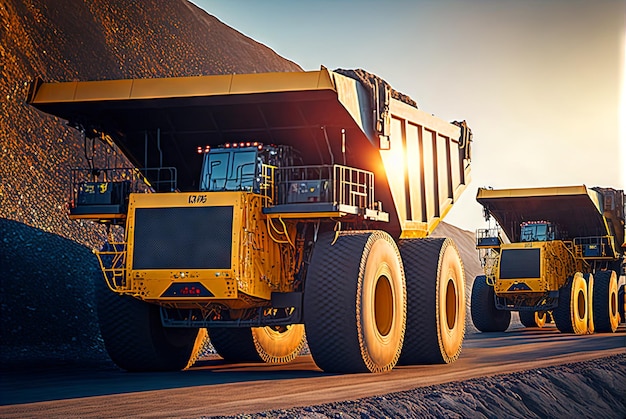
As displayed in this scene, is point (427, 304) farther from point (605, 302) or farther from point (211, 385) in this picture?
point (605, 302)

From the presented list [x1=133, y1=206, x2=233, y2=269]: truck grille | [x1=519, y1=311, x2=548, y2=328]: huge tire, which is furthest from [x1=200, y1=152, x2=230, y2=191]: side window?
[x1=519, y1=311, x2=548, y2=328]: huge tire

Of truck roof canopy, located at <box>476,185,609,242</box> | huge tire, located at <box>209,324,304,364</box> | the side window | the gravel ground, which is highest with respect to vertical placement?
truck roof canopy, located at <box>476,185,609,242</box>

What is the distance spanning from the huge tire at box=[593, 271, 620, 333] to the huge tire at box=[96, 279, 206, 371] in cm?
1662

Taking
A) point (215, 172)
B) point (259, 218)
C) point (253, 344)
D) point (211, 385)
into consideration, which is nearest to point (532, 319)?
point (253, 344)

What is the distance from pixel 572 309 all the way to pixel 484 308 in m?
2.85

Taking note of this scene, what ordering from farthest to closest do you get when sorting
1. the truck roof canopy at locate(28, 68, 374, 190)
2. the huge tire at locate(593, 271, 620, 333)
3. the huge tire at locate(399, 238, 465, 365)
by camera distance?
the huge tire at locate(593, 271, 620, 333), the huge tire at locate(399, 238, 465, 365), the truck roof canopy at locate(28, 68, 374, 190)

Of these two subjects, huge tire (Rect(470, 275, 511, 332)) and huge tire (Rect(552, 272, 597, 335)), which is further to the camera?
huge tire (Rect(470, 275, 511, 332))

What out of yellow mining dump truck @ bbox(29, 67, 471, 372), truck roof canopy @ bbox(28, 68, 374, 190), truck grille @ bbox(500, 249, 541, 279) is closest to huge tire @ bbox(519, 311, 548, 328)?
truck grille @ bbox(500, 249, 541, 279)

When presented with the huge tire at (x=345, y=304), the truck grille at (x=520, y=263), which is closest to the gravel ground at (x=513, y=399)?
the huge tire at (x=345, y=304)

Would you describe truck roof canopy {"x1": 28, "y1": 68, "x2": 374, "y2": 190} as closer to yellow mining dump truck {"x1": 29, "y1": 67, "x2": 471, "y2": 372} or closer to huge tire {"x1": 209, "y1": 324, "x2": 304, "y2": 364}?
yellow mining dump truck {"x1": 29, "y1": 67, "x2": 471, "y2": 372}

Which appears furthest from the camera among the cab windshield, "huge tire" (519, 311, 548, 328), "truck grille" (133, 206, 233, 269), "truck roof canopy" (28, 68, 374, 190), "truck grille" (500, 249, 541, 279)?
"huge tire" (519, 311, 548, 328)

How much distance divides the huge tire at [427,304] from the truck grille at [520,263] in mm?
10053

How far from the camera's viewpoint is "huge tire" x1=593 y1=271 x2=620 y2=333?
26.3 m

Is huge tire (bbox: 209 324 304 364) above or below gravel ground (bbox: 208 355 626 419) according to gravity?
above
